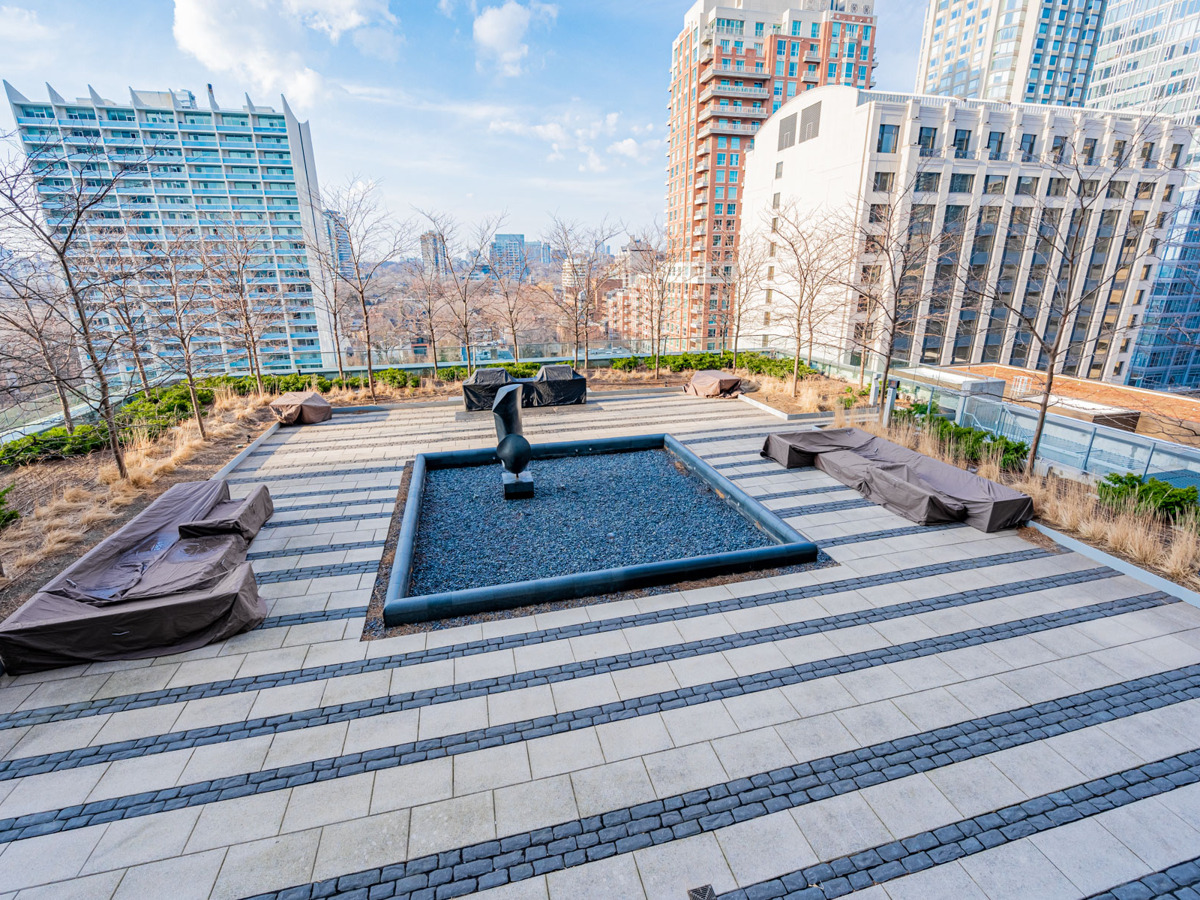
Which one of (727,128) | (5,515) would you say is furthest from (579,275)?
(727,128)

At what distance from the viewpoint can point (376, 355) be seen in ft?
64.5

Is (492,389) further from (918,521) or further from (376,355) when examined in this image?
(918,521)

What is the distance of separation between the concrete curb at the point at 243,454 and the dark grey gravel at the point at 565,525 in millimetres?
4125

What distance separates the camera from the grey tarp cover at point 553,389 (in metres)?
16.2

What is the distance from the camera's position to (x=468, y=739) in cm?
429

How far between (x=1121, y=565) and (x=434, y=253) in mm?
22017

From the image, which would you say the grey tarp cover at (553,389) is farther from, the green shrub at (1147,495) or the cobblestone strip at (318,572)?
the green shrub at (1147,495)

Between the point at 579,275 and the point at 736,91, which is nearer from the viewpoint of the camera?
the point at 579,275

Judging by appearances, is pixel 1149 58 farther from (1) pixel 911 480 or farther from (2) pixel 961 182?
(1) pixel 911 480

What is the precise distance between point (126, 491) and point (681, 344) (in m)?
19.1

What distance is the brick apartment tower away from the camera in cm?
5731

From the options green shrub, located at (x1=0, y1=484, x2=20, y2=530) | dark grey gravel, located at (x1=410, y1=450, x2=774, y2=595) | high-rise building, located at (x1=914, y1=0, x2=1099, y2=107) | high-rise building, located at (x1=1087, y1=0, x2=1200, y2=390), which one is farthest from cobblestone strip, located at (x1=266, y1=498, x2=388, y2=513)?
high-rise building, located at (x1=914, y1=0, x2=1099, y2=107)

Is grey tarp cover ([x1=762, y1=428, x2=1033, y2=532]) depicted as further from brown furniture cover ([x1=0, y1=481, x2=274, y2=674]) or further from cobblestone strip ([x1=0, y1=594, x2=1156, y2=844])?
brown furniture cover ([x1=0, y1=481, x2=274, y2=674])

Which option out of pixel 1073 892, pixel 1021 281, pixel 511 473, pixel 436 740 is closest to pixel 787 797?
pixel 1073 892
